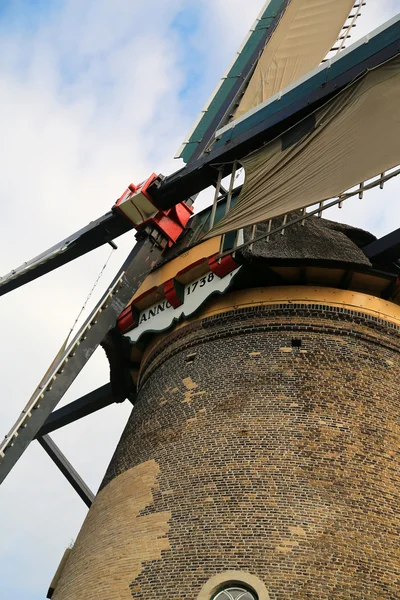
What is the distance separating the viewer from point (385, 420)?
36.2 feet

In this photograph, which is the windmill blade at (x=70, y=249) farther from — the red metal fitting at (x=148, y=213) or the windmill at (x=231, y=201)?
the red metal fitting at (x=148, y=213)

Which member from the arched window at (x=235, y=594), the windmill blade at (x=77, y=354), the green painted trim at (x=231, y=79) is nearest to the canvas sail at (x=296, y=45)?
the green painted trim at (x=231, y=79)

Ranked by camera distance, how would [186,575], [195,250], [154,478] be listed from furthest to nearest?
[195,250]
[154,478]
[186,575]

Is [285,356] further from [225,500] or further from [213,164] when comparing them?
[213,164]

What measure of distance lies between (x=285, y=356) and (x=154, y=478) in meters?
2.38

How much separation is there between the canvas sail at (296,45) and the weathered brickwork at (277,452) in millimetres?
5935

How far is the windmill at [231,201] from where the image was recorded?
11852 millimetres

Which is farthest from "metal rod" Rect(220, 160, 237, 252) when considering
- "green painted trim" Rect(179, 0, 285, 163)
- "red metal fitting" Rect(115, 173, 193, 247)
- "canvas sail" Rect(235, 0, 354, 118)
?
"canvas sail" Rect(235, 0, 354, 118)

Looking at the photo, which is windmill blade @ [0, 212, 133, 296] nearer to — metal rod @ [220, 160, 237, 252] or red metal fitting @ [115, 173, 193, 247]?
red metal fitting @ [115, 173, 193, 247]

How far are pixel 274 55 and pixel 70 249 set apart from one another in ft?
18.2

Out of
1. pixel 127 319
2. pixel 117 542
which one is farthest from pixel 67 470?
pixel 117 542

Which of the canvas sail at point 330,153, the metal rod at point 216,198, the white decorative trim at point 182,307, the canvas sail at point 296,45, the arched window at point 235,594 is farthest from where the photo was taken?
the canvas sail at point 296,45

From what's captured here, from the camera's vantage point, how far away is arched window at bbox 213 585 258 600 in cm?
927

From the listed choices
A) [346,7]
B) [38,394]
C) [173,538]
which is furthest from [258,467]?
[346,7]
